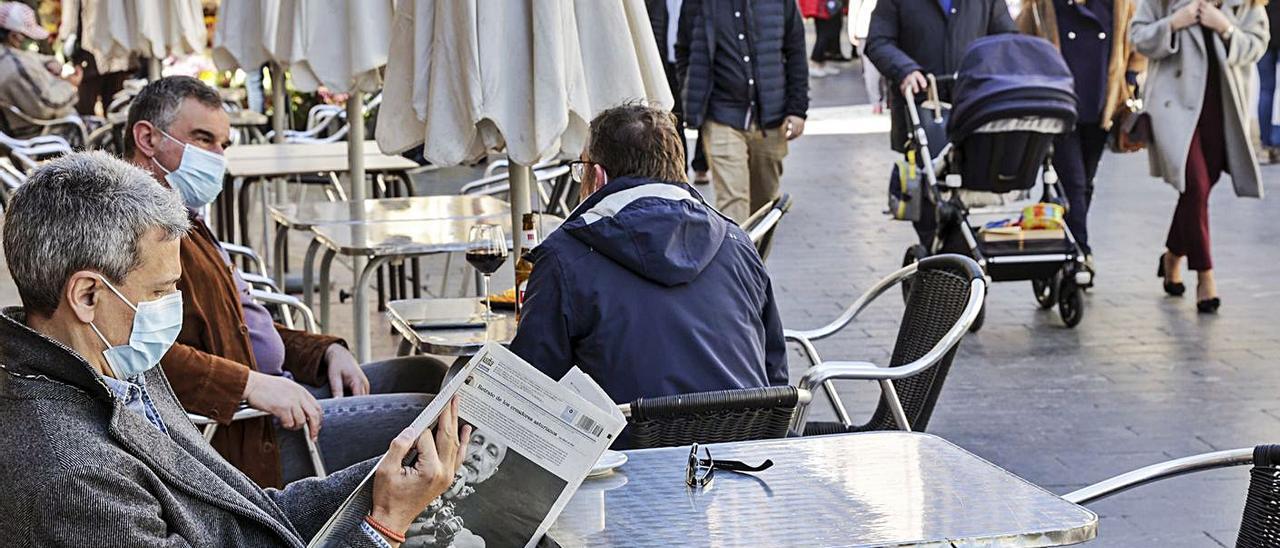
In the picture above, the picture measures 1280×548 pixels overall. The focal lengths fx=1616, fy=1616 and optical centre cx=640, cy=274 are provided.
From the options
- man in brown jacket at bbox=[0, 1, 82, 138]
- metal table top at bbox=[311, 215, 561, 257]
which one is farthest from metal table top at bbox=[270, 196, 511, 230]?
man in brown jacket at bbox=[0, 1, 82, 138]

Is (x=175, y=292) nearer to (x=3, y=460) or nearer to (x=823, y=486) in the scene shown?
(x=3, y=460)

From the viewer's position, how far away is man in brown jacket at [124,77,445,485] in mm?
3912

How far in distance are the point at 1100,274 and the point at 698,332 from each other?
22.3 ft

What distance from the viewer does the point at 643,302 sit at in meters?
3.62

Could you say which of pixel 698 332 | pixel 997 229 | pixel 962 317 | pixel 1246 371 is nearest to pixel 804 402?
pixel 698 332

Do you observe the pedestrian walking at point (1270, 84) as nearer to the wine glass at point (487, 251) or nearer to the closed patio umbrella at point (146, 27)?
the closed patio umbrella at point (146, 27)

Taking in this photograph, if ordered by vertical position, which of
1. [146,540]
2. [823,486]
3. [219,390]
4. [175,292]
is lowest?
[219,390]

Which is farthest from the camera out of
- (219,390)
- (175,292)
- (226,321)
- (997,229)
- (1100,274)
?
(1100,274)

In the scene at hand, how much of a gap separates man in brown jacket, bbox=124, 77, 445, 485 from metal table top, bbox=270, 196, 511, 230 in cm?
173

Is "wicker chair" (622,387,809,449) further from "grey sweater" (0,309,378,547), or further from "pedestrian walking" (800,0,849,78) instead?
"pedestrian walking" (800,0,849,78)

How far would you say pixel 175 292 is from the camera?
2578 millimetres

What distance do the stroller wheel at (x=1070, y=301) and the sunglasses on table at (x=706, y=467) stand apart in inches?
223

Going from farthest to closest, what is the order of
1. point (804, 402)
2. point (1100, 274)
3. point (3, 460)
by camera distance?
1. point (1100, 274)
2. point (804, 402)
3. point (3, 460)

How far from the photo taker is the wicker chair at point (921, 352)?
416 cm
